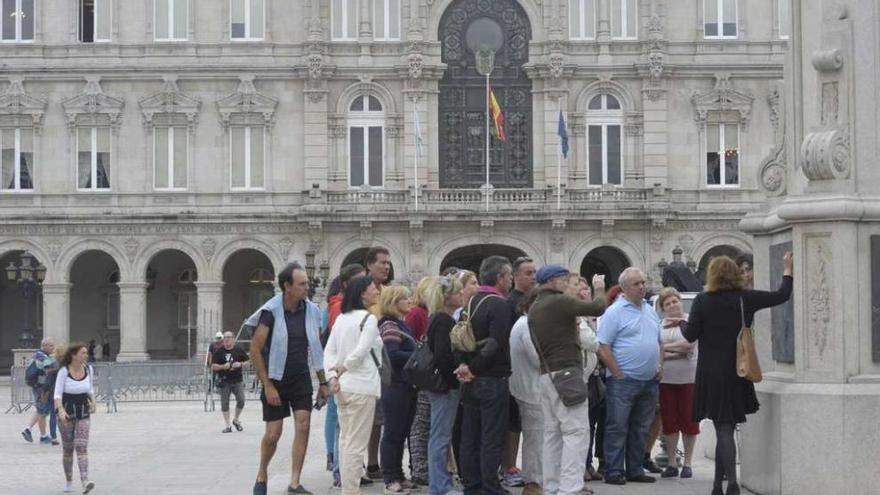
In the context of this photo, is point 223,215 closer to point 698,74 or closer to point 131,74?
point 131,74

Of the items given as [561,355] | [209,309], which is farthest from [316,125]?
[561,355]

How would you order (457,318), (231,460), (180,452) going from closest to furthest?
1. (457,318)
2. (231,460)
3. (180,452)

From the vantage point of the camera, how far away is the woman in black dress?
13.2 m

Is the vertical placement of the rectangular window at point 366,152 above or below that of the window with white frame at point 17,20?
below

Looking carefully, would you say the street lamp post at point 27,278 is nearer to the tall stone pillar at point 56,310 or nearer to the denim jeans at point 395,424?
the tall stone pillar at point 56,310

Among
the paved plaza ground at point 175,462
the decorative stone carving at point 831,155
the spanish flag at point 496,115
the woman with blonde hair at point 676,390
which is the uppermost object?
the spanish flag at point 496,115

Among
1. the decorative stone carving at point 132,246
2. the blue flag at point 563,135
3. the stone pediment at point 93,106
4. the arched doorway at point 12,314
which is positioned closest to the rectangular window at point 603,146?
the blue flag at point 563,135

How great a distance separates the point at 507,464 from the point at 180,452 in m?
6.79

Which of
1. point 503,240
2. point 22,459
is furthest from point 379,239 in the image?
point 22,459

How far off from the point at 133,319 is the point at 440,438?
3630 cm

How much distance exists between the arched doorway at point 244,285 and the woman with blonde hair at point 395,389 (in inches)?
1466

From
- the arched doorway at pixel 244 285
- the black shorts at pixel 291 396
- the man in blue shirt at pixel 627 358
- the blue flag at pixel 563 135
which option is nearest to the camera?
the black shorts at pixel 291 396

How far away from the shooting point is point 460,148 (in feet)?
165

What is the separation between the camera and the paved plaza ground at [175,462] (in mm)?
16141
